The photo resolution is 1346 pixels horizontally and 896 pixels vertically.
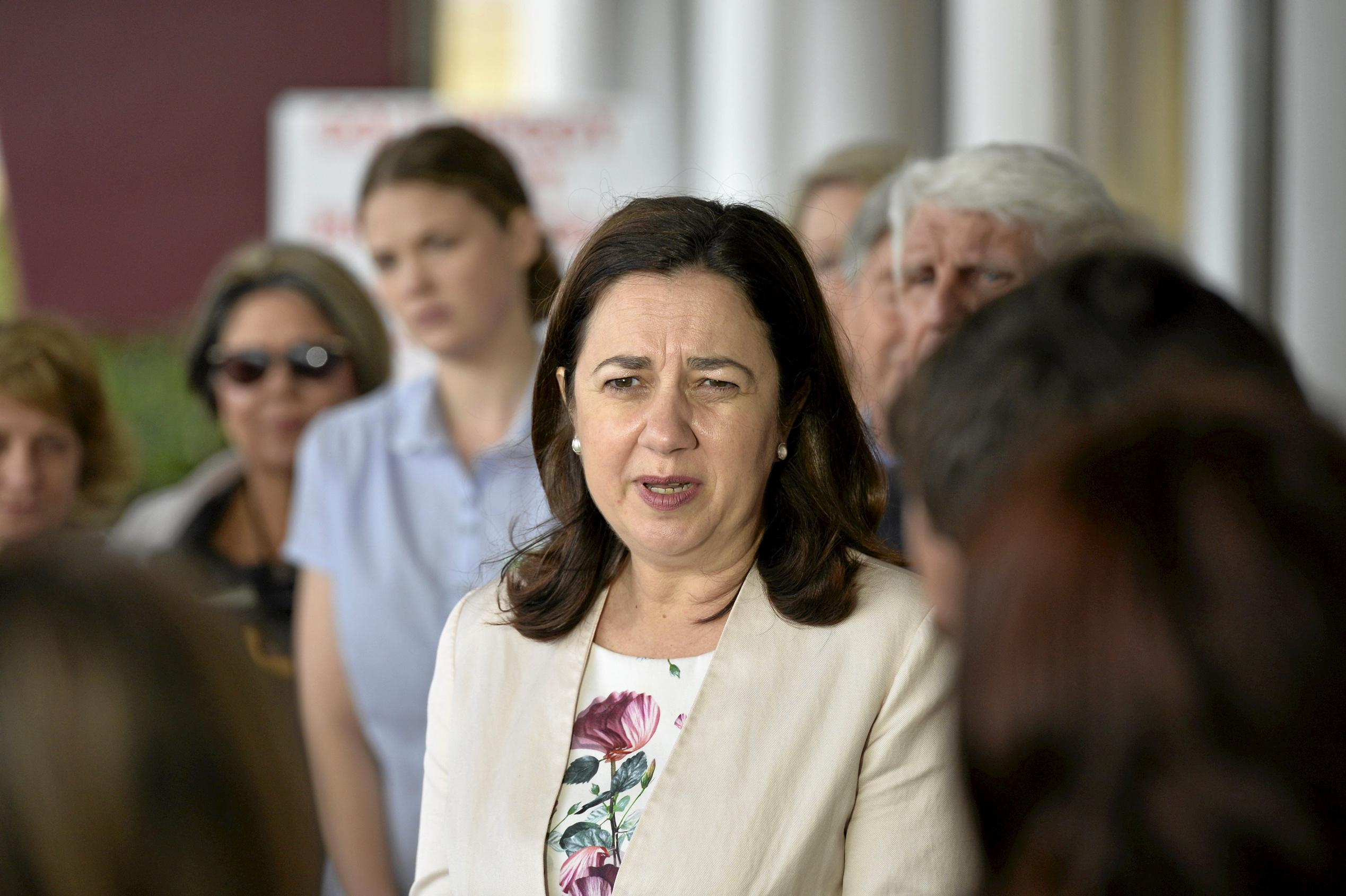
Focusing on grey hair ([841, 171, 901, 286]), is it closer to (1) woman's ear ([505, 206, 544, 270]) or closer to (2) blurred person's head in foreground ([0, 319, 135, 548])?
(1) woman's ear ([505, 206, 544, 270])

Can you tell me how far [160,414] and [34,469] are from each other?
8.19ft

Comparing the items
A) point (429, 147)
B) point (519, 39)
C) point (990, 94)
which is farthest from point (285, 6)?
point (429, 147)

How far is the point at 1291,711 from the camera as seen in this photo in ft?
3.04

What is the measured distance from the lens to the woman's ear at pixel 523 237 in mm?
2941

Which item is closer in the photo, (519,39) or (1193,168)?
(1193,168)

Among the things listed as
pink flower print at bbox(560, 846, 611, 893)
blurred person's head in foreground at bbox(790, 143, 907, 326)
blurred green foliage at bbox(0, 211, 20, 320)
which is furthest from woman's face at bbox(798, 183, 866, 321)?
blurred green foliage at bbox(0, 211, 20, 320)

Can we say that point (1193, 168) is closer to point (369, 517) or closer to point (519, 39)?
point (519, 39)

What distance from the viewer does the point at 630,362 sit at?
194cm

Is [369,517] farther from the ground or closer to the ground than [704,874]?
farther from the ground

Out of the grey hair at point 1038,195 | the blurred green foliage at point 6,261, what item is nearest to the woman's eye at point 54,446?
the grey hair at point 1038,195

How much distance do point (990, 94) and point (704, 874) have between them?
4111mm

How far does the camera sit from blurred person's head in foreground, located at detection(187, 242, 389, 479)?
3.41 m

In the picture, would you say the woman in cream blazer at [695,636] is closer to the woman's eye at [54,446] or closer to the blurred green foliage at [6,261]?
the woman's eye at [54,446]

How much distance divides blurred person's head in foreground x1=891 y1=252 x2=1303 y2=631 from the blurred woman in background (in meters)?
2.17
